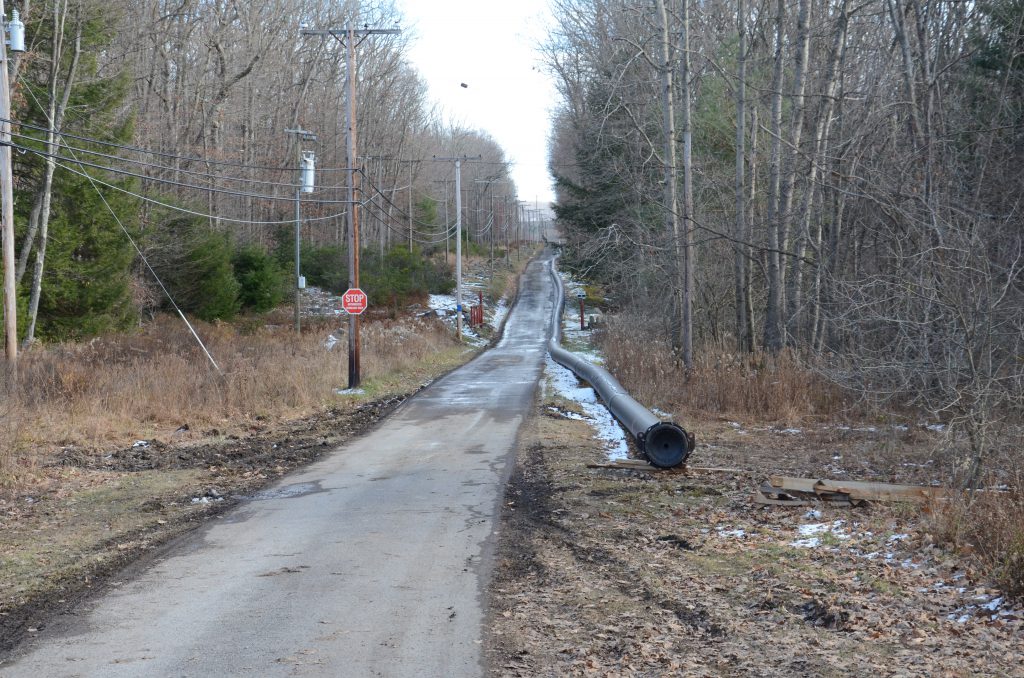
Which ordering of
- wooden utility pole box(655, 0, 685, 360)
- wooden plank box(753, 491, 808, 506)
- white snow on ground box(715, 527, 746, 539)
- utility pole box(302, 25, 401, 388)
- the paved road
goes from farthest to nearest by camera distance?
utility pole box(302, 25, 401, 388) < wooden utility pole box(655, 0, 685, 360) < wooden plank box(753, 491, 808, 506) < white snow on ground box(715, 527, 746, 539) < the paved road

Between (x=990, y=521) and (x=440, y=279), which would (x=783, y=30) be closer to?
(x=990, y=521)

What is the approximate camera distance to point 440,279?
2249 inches

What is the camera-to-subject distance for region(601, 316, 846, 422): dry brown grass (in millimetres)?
16266

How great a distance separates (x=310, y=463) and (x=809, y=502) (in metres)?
7.20

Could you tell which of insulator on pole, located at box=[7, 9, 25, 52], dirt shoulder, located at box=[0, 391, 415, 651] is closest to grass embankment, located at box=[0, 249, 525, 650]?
dirt shoulder, located at box=[0, 391, 415, 651]

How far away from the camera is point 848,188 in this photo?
589 inches

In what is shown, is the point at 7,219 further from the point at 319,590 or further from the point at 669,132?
the point at 669,132

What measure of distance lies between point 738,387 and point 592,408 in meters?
3.67

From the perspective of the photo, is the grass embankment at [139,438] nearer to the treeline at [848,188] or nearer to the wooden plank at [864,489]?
the wooden plank at [864,489]

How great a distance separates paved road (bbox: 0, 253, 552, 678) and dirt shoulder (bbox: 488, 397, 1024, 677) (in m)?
0.43

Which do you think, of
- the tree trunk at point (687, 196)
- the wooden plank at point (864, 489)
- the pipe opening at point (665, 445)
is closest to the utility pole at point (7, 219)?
the pipe opening at point (665, 445)

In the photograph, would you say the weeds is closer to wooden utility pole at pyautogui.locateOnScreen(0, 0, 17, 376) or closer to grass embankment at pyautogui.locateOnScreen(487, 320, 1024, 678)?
grass embankment at pyautogui.locateOnScreen(487, 320, 1024, 678)

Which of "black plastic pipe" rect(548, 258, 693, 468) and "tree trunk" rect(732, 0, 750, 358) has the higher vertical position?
"tree trunk" rect(732, 0, 750, 358)

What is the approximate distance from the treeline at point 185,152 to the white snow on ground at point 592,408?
8.11m
